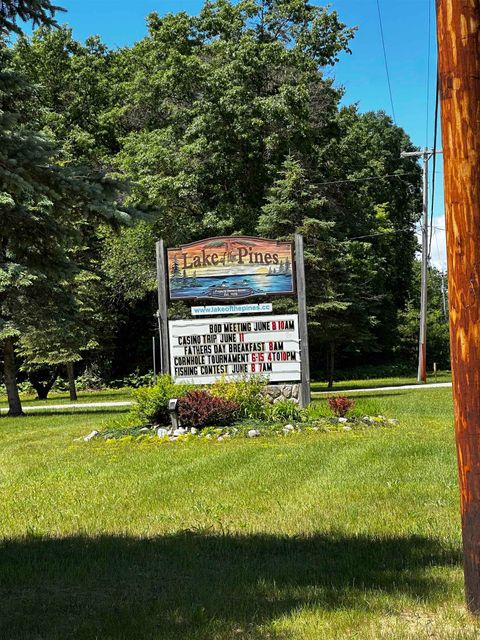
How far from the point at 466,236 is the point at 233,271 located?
41.8 ft

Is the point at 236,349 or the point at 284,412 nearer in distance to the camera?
the point at 284,412

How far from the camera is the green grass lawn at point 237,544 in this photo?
4.34m

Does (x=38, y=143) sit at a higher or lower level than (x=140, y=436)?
higher

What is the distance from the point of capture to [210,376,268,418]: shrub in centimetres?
1512

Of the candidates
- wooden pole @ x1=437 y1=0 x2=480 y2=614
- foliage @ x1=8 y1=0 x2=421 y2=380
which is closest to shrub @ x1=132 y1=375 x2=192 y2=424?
wooden pole @ x1=437 y1=0 x2=480 y2=614

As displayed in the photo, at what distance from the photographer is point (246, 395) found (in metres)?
15.3

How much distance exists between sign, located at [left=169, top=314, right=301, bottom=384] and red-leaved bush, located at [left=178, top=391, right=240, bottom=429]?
155 centimetres

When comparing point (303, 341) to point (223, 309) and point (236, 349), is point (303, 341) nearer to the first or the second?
point (236, 349)

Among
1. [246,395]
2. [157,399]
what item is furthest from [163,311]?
[246,395]

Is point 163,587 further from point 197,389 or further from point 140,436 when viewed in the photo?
point 197,389

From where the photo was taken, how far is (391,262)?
50031 millimetres

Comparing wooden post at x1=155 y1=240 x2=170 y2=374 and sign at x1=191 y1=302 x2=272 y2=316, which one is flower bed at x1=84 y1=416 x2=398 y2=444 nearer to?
wooden post at x1=155 y1=240 x2=170 y2=374

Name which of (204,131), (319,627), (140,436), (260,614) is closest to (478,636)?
(319,627)

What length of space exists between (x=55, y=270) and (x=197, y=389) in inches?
297
